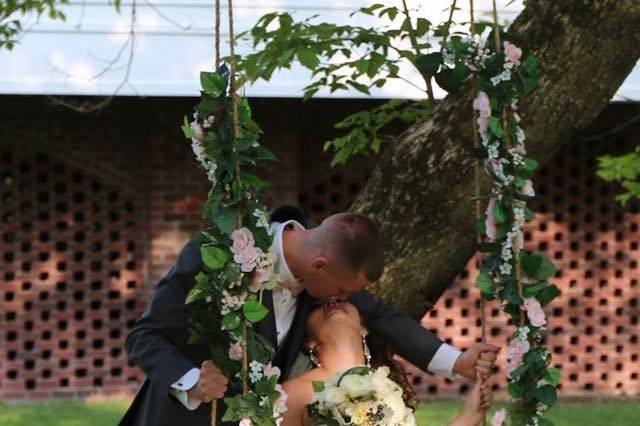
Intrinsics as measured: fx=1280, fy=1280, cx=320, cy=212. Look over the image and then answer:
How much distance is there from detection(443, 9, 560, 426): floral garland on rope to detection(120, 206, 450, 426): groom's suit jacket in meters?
0.31

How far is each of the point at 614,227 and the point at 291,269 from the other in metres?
8.12

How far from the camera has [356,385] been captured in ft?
11.8

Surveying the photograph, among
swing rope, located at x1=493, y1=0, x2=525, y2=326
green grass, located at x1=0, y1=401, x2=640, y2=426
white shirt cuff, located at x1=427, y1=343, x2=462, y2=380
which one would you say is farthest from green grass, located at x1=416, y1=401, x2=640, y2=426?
swing rope, located at x1=493, y1=0, x2=525, y2=326

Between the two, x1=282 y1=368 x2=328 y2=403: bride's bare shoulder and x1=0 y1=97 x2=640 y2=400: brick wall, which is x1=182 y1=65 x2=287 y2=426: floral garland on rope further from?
x1=0 y1=97 x2=640 y2=400: brick wall

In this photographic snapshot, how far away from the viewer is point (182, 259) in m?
3.66

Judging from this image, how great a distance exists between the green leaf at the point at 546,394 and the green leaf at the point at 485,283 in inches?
12.4

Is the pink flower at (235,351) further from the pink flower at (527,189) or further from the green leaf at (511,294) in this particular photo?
the pink flower at (527,189)

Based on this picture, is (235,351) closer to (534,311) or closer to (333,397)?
(333,397)

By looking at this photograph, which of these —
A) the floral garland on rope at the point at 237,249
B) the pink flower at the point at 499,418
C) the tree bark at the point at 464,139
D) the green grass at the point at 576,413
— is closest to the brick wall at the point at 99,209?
the green grass at the point at 576,413

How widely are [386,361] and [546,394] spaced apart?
0.57m

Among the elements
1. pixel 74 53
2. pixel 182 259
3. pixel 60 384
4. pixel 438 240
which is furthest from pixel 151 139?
pixel 182 259

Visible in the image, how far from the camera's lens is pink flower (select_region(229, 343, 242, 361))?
3.44m

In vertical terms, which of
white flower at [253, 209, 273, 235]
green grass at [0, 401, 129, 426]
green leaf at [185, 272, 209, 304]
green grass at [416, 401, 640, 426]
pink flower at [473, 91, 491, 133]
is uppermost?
pink flower at [473, 91, 491, 133]

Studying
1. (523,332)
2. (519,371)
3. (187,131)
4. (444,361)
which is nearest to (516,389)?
(519,371)
